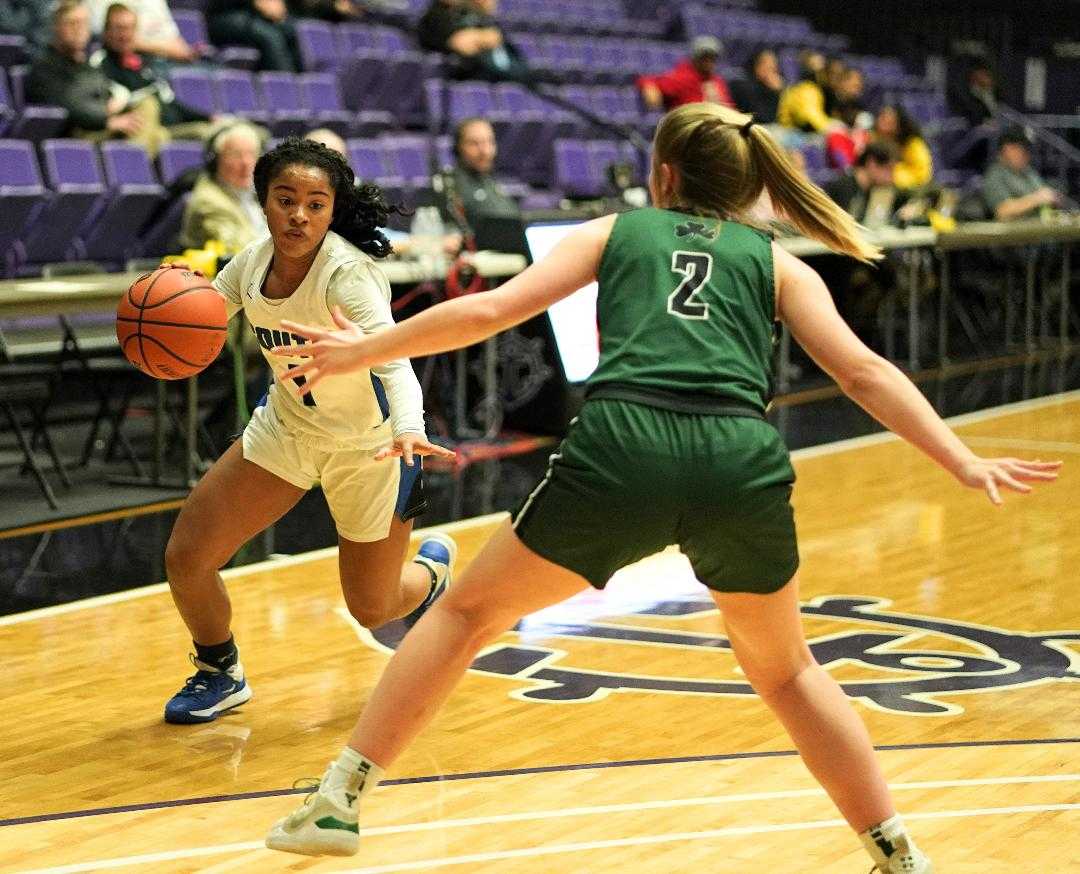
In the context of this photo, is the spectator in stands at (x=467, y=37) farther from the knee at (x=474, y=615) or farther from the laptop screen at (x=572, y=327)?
the knee at (x=474, y=615)

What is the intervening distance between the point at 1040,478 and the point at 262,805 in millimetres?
1880

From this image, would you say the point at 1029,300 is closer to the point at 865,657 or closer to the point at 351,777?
the point at 865,657

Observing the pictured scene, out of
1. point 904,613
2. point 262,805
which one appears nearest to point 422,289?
point 904,613

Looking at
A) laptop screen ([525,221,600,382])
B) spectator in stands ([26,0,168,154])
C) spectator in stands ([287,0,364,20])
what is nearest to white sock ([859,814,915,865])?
laptop screen ([525,221,600,382])


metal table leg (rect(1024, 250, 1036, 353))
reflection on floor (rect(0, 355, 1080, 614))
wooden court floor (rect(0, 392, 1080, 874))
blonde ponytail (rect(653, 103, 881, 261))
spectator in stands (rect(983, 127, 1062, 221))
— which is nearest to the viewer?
blonde ponytail (rect(653, 103, 881, 261))

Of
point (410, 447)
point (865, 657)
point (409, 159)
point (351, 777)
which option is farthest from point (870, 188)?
point (351, 777)

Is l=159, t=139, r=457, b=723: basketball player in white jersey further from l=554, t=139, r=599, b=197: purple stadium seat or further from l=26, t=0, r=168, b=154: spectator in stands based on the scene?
l=554, t=139, r=599, b=197: purple stadium seat

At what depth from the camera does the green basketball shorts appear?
289cm

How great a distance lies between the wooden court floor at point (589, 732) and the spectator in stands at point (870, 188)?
19.4 ft

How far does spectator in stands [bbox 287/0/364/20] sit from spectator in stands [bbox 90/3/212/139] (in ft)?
8.77

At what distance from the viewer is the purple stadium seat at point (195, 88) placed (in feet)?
35.0

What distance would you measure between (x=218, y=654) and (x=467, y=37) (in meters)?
9.23

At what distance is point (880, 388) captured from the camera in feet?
9.62

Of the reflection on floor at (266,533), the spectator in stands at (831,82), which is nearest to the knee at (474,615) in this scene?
the reflection on floor at (266,533)
